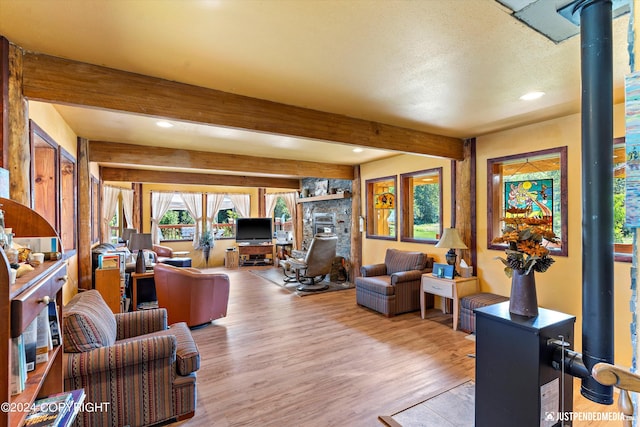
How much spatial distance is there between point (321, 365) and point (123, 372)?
5.47 ft

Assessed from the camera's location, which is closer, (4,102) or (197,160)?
(4,102)

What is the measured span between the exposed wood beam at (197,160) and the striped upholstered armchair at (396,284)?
89.4 inches

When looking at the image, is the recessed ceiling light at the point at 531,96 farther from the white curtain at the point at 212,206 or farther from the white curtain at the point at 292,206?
the white curtain at the point at 212,206

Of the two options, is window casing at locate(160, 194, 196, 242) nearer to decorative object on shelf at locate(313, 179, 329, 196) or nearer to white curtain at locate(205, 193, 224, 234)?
white curtain at locate(205, 193, 224, 234)

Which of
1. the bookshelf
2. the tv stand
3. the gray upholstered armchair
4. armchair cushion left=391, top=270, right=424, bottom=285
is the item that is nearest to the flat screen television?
the tv stand

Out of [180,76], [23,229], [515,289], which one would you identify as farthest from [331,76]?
[23,229]

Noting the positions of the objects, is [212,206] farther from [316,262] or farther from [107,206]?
[316,262]

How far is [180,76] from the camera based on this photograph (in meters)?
2.27

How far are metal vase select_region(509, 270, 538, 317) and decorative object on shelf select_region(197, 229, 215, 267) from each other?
26.7 feet

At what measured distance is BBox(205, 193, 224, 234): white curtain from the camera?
8.84m

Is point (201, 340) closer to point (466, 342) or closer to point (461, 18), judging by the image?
point (466, 342)

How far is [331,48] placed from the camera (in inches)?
73.3

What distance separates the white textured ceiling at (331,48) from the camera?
1509mm

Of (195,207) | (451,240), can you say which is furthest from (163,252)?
(451,240)
